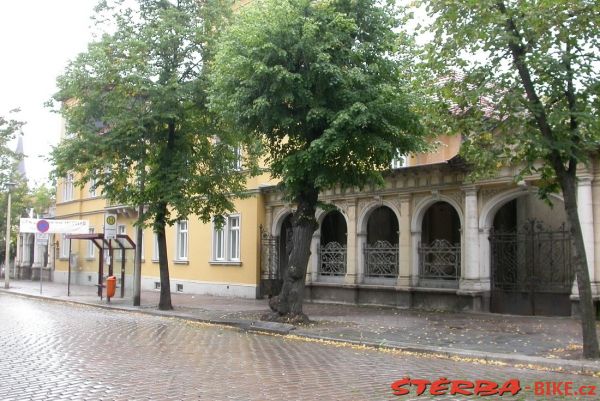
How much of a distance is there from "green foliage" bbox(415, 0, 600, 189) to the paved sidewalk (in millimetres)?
3171

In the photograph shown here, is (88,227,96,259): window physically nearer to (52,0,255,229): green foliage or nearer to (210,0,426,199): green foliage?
(52,0,255,229): green foliage

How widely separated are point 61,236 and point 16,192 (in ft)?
14.1

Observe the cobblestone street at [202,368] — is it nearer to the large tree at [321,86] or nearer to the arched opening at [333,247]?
the large tree at [321,86]

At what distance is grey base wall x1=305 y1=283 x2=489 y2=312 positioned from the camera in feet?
62.7

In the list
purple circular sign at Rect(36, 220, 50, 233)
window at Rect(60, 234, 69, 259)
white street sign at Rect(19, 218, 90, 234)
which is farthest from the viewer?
window at Rect(60, 234, 69, 259)

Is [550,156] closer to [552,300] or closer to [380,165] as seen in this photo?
[380,165]

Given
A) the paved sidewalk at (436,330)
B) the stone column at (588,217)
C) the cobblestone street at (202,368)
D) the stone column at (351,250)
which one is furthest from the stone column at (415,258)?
the cobblestone street at (202,368)

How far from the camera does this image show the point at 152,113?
1998cm

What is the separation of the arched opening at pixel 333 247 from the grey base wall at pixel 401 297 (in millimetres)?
688

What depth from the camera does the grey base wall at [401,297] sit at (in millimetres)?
19125

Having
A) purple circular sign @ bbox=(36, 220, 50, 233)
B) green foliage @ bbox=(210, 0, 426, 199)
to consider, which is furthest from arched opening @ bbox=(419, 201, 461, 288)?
purple circular sign @ bbox=(36, 220, 50, 233)

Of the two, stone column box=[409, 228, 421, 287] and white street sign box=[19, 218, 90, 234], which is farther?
white street sign box=[19, 218, 90, 234]

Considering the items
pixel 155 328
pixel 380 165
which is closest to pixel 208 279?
pixel 155 328

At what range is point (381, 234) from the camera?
84.7 ft
